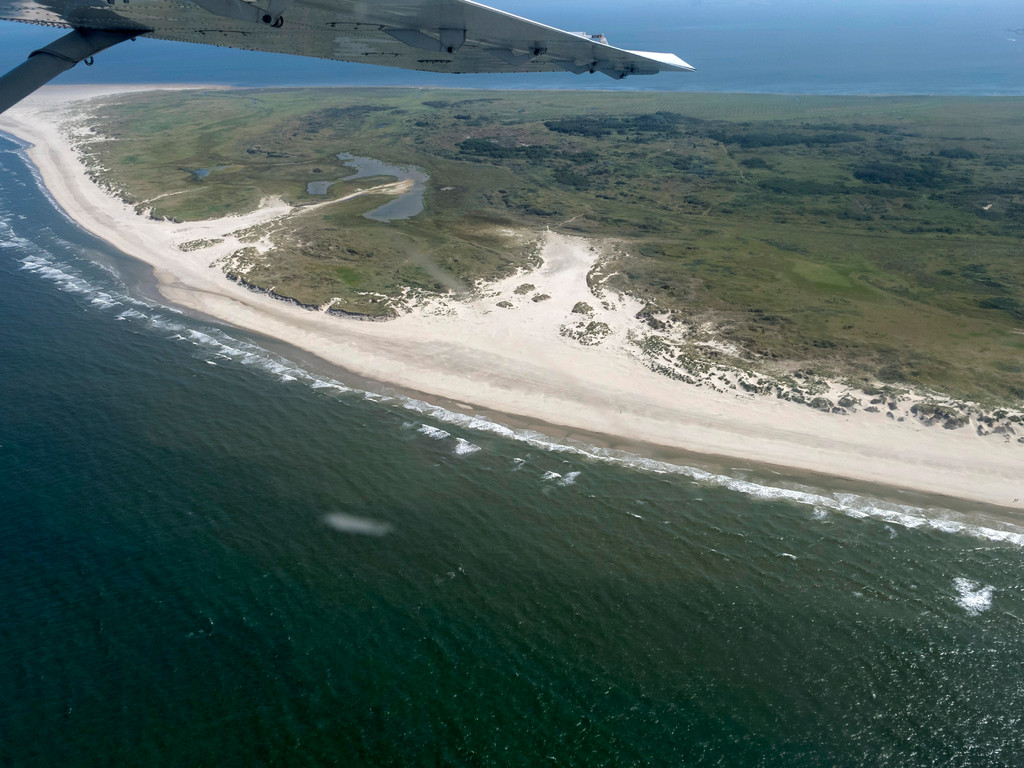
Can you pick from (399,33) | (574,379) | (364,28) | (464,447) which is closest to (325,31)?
(364,28)

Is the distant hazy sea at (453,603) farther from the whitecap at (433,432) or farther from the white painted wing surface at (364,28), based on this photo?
the white painted wing surface at (364,28)

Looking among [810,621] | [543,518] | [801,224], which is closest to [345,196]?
[801,224]

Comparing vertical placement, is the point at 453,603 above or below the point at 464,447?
below

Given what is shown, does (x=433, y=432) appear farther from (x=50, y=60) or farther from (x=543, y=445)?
(x=50, y=60)

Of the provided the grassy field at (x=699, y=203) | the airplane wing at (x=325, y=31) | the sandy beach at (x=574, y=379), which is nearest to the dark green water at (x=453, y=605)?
the sandy beach at (x=574, y=379)

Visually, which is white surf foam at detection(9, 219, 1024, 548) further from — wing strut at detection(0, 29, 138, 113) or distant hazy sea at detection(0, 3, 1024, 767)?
wing strut at detection(0, 29, 138, 113)

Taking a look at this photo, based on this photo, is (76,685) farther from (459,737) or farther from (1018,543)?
(1018,543)
